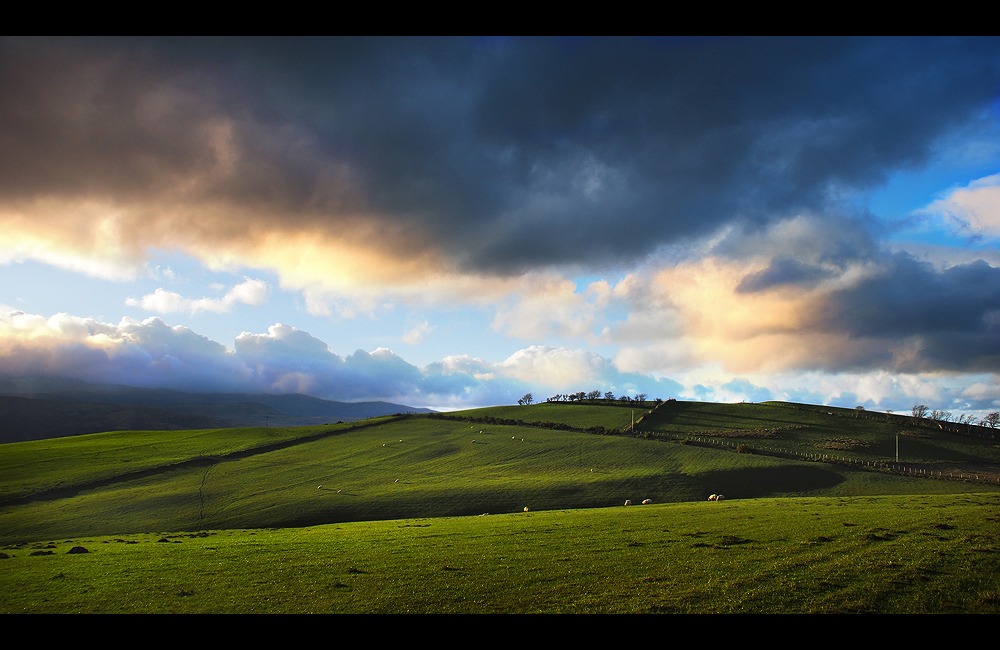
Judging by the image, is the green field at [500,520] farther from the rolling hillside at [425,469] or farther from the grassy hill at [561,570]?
the rolling hillside at [425,469]

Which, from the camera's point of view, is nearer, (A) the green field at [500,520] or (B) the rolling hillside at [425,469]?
(A) the green field at [500,520]

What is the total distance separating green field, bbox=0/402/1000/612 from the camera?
1695 cm

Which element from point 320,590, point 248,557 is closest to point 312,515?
point 248,557

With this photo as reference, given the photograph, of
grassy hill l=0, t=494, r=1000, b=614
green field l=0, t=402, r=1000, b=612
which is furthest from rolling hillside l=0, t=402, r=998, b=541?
grassy hill l=0, t=494, r=1000, b=614

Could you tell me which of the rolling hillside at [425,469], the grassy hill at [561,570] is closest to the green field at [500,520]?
the grassy hill at [561,570]

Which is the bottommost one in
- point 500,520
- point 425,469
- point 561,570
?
point 425,469

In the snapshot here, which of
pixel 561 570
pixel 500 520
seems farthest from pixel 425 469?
pixel 561 570

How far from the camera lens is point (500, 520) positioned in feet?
126

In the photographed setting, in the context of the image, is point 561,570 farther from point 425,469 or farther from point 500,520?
point 425,469

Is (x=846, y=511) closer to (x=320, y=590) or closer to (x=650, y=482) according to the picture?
(x=650, y=482)

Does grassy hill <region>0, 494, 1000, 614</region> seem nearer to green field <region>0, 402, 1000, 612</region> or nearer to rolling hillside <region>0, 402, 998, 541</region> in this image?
green field <region>0, 402, 1000, 612</region>

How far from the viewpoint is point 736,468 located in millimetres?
64625

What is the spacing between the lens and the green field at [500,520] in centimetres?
1695
